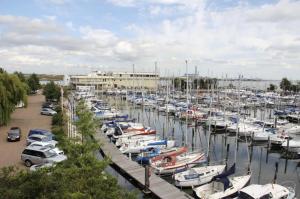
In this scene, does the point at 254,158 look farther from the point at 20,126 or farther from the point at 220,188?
the point at 20,126

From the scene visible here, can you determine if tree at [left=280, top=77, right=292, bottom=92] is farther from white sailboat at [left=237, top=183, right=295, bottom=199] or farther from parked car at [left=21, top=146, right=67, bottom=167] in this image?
parked car at [left=21, top=146, right=67, bottom=167]

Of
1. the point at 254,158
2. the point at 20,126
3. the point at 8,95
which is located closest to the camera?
the point at 254,158

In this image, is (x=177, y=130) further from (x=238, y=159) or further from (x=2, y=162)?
(x=2, y=162)

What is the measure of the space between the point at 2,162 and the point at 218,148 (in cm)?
2634

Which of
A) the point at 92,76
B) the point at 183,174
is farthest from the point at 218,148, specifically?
the point at 92,76

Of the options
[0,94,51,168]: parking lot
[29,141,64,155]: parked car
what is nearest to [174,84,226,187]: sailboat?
[29,141,64,155]: parked car

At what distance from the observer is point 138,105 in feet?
289

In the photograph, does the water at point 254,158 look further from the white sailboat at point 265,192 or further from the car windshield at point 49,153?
the car windshield at point 49,153

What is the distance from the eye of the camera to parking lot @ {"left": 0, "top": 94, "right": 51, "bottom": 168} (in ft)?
96.2

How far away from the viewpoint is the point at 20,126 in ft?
152

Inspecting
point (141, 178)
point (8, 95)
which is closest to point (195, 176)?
point (141, 178)

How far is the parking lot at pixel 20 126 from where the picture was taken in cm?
2933

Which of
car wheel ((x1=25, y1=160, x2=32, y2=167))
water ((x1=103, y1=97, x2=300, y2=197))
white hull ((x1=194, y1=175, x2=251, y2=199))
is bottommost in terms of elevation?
water ((x1=103, y1=97, x2=300, y2=197))

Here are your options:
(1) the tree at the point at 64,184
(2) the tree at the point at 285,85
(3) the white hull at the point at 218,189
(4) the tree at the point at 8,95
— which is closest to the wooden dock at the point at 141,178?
(3) the white hull at the point at 218,189
